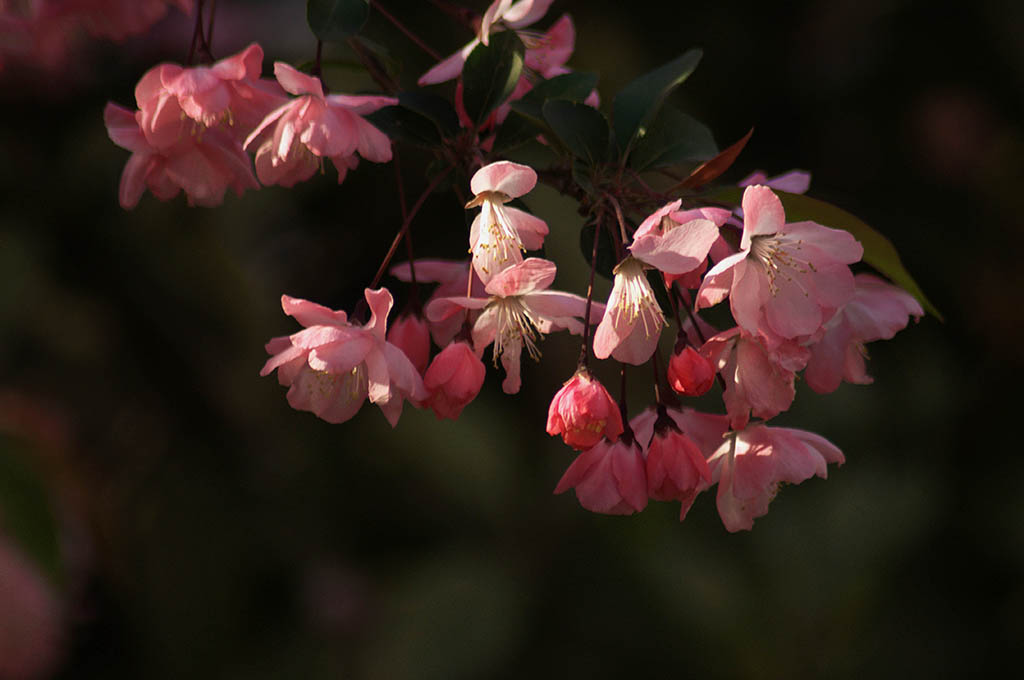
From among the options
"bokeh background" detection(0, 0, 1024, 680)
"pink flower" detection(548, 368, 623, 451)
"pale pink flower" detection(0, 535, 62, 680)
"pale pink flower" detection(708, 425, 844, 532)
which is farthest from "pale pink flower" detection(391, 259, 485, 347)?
"bokeh background" detection(0, 0, 1024, 680)

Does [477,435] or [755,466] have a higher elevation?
[755,466]

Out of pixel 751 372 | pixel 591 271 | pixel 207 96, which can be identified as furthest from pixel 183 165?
pixel 751 372

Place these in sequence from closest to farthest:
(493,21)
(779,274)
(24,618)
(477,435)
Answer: (779,274) < (493,21) < (24,618) < (477,435)

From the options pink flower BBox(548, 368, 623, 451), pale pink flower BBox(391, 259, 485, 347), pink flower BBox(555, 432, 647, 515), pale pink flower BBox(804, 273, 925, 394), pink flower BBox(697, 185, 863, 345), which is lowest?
pink flower BBox(555, 432, 647, 515)

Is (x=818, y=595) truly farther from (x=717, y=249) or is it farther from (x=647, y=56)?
(x=717, y=249)

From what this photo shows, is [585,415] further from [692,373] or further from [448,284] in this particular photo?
[448,284]

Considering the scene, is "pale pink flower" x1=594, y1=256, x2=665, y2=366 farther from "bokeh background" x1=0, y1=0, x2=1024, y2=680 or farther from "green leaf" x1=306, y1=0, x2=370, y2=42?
"bokeh background" x1=0, y1=0, x2=1024, y2=680

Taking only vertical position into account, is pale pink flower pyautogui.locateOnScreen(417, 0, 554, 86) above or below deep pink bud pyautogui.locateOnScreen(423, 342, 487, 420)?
above

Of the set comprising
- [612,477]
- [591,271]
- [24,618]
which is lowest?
[24,618]
